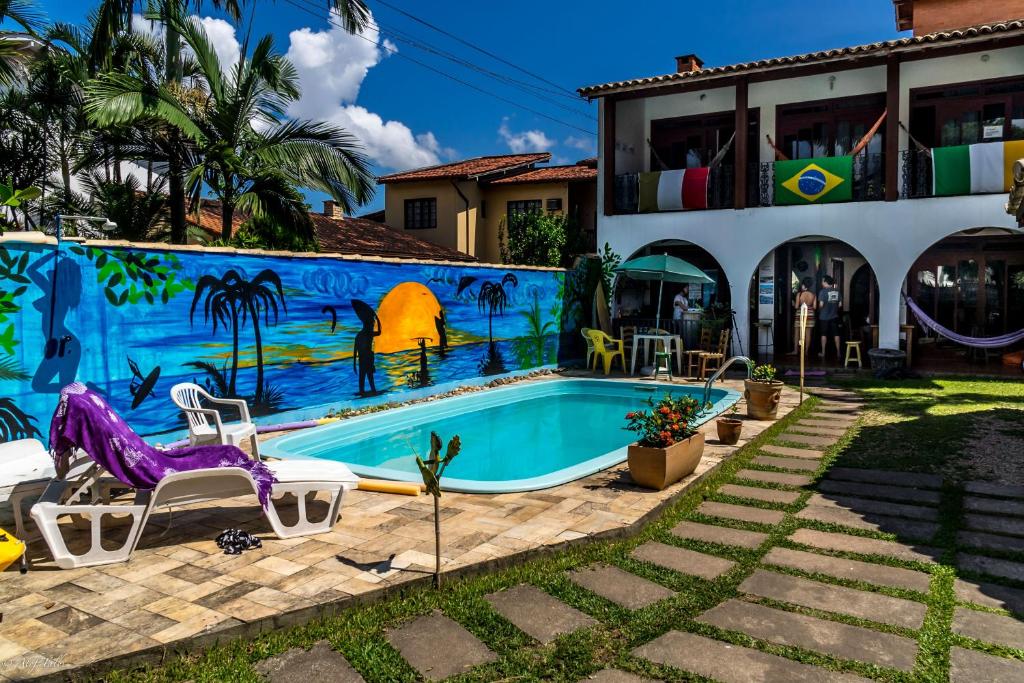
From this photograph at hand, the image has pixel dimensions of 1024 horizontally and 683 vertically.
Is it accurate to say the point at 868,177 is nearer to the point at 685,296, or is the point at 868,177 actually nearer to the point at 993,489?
the point at 685,296

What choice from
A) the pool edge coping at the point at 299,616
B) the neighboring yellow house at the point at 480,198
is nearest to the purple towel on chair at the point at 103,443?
the pool edge coping at the point at 299,616

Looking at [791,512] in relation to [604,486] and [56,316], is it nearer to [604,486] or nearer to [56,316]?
[604,486]

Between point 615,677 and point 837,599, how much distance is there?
5.28 feet

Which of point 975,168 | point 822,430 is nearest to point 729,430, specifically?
point 822,430

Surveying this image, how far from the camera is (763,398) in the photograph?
29.2 ft

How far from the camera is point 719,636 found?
344cm

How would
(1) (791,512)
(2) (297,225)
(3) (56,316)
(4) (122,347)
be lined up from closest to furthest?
(1) (791,512)
(3) (56,316)
(4) (122,347)
(2) (297,225)

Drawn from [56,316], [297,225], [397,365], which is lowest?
[397,365]

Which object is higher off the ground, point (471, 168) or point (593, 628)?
point (471, 168)

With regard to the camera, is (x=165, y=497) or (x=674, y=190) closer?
(x=165, y=497)

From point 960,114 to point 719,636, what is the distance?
15135 mm

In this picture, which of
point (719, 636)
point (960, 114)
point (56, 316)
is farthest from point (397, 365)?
point (960, 114)

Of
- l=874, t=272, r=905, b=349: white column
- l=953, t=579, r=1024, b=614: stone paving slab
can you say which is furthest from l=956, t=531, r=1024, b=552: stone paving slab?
l=874, t=272, r=905, b=349: white column

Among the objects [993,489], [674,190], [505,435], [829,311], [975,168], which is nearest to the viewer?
[993,489]
